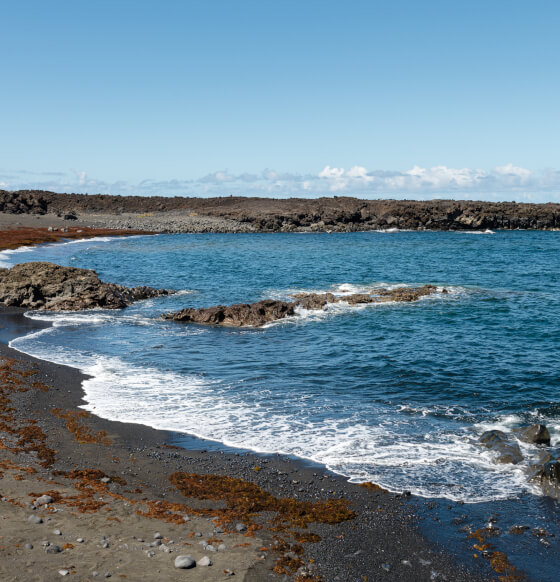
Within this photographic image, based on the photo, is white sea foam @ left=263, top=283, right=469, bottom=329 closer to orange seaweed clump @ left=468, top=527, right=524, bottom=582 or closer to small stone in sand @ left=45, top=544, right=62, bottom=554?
orange seaweed clump @ left=468, top=527, right=524, bottom=582

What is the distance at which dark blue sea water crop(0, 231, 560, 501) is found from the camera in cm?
1423

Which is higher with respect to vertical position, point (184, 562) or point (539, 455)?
point (184, 562)

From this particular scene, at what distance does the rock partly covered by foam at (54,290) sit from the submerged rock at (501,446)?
26041 mm

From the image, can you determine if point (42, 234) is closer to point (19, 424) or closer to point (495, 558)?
point (19, 424)

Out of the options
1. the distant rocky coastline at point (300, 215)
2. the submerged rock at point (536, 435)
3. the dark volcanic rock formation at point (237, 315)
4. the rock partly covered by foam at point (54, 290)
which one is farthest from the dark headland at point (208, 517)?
the distant rocky coastline at point (300, 215)

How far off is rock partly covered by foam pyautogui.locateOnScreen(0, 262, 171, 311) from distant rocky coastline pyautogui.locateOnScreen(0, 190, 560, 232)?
7277cm

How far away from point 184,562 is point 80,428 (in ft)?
25.8

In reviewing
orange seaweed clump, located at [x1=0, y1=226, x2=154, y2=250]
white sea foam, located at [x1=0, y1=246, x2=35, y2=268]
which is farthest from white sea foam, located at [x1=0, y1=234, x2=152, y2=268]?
orange seaweed clump, located at [x1=0, y1=226, x2=154, y2=250]

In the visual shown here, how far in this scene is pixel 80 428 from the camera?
15305 mm

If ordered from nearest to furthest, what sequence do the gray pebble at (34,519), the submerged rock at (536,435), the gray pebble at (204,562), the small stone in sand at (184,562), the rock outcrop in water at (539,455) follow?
the small stone in sand at (184,562)
the gray pebble at (204,562)
the gray pebble at (34,519)
the rock outcrop in water at (539,455)
the submerged rock at (536,435)

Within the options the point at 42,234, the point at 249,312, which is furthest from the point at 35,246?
the point at 249,312

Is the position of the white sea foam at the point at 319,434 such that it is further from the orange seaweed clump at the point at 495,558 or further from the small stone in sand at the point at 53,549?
the small stone in sand at the point at 53,549

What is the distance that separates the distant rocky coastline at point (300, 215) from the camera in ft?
379

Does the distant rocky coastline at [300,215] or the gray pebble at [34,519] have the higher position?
the distant rocky coastline at [300,215]
